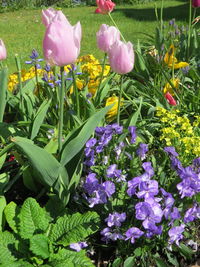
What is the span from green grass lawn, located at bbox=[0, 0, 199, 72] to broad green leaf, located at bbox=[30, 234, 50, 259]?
361cm

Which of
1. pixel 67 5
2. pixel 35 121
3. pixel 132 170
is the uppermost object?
pixel 35 121

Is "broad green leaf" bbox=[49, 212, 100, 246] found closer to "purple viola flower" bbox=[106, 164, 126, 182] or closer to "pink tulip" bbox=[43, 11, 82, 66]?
"purple viola flower" bbox=[106, 164, 126, 182]

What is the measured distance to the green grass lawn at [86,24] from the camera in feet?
20.5

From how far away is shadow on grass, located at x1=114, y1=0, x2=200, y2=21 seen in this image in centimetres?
831

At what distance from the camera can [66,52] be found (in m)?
1.32

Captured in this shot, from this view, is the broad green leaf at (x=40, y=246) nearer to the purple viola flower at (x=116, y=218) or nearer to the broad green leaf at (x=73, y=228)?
the broad green leaf at (x=73, y=228)

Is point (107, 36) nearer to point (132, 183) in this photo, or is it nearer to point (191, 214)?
point (132, 183)

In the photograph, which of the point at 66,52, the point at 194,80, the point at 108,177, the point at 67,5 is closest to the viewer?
the point at 66,52

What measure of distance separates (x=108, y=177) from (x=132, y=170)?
13cm

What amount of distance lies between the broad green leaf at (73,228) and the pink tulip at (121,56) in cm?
64

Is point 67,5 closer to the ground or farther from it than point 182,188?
closer to the ground

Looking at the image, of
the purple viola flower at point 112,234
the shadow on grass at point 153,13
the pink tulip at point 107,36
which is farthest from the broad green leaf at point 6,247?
the shadow on grass at point 153,13

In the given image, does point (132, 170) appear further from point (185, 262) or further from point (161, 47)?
point (161, 47)

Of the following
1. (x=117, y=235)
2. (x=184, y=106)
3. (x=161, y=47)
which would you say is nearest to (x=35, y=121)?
(x=117, y=235)
